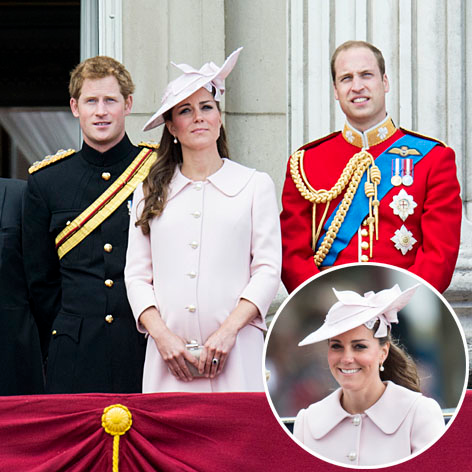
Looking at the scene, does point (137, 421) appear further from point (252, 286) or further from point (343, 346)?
point (343, 346)

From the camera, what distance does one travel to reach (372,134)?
4.40m

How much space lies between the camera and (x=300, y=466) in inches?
141

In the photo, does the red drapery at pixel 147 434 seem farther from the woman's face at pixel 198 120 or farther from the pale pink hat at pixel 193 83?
the pale pink hat at pixel 193 83

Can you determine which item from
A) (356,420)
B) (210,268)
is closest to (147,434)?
(210,268)

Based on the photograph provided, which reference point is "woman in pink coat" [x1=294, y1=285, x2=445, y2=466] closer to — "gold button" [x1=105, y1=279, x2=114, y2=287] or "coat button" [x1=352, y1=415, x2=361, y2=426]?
"coat button" [x1=352, y1=415, x2=361, y2=426]

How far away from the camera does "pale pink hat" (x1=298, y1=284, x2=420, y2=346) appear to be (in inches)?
119

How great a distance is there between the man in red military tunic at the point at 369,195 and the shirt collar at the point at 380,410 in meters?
1.09

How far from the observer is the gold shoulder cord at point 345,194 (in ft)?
14.2

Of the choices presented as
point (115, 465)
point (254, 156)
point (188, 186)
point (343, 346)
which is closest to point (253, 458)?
point (115, 465)

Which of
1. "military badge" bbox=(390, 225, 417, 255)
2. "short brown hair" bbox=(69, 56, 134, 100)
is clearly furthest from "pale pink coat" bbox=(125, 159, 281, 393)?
"short brown hair" bbox=(69, 56, 134, 100)

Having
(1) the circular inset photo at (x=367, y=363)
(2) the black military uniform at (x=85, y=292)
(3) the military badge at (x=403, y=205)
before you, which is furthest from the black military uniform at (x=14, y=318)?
(1) the circular inset photo at (x=367, y=363)

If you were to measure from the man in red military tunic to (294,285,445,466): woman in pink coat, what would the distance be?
3.56 ft

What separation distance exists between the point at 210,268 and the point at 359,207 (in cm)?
61

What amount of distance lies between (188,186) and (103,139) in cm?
48
